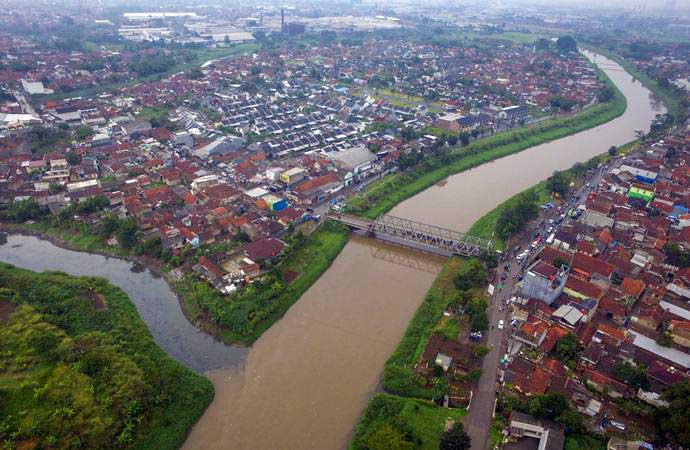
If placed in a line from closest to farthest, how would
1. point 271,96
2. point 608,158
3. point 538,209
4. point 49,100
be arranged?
point 538,209
point 608,158
point 49,100
point 271,96

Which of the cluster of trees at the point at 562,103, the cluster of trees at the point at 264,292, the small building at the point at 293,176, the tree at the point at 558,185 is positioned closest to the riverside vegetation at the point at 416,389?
the cluster of trees at the point at 264,292

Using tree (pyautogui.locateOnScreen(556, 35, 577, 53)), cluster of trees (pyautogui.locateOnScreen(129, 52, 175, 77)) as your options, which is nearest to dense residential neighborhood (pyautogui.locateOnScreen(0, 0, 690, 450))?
cluster of trees (pyautogui.locateOnScreen(129, 52, 175, 77))

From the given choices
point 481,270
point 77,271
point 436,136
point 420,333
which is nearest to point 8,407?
point 77,271

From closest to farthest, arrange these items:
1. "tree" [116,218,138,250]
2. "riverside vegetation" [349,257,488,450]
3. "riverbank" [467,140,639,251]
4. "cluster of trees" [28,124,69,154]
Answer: "riverside vegetation" [349,257,488,450], "tree" [116,218,138,250], "riverbank" [467,140,639,251], "cluster of trees" [28,124,69,154]

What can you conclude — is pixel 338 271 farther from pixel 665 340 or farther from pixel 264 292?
pixel 665 340

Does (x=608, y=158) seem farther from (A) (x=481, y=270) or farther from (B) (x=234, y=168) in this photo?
(B) (x=234, y=168)

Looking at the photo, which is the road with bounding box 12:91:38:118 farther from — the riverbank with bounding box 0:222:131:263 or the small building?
the small building

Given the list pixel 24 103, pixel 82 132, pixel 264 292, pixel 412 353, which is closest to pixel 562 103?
pixel 412 353
